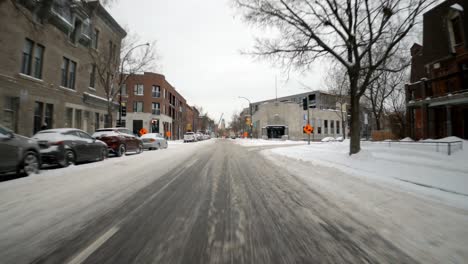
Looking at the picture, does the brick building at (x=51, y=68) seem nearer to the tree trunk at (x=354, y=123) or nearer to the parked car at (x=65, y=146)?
the parked car at (x=65, y=146)

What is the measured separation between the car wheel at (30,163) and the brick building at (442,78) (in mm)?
20560

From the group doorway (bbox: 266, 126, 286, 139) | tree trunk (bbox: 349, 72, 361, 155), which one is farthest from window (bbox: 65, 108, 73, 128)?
doorway (bbox: 266, 126, 286, 139)

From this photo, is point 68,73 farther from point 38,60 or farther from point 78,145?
point 78,145

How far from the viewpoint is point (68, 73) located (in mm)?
18625

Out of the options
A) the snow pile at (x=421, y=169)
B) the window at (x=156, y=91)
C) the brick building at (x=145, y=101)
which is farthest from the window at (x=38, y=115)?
→ the window at (x=156, y=91)

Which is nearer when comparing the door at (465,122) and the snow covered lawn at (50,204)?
the snow covered lawn at (50,204)

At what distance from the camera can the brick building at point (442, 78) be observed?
15312 mm

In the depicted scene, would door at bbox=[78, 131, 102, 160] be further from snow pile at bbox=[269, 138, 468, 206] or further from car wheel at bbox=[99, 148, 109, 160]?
snow pile at bbox=[269, 138, 468, 206]

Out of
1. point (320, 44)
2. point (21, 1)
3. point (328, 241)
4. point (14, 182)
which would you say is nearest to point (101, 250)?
point (328, 241)

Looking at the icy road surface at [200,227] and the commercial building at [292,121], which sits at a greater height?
the commercial building at [292,121]

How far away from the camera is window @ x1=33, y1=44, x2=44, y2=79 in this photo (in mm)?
15570

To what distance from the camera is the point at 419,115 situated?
18156 millimetres

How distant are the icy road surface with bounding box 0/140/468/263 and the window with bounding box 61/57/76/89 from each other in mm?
17194

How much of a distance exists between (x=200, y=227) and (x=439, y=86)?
22957 millimetres
